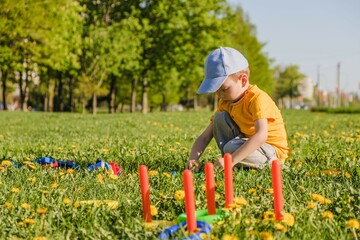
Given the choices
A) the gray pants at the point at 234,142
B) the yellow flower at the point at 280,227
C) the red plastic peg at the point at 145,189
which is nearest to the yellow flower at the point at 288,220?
the yellow flower at the point at 280,227

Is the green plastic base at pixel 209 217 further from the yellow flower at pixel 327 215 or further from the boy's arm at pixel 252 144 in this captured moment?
the boy's arm at pixel 252 144

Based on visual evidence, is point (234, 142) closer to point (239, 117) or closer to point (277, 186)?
point (239, 117)

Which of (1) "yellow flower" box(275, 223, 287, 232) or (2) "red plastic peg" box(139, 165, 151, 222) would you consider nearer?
(1) "yellow flower" box(275, 223, 287, 232)

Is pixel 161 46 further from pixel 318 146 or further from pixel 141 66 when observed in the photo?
pixel 318 146

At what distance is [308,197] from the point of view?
325 centimetres

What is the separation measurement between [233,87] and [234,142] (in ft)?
1.97

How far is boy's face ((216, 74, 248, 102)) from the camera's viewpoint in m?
4.03

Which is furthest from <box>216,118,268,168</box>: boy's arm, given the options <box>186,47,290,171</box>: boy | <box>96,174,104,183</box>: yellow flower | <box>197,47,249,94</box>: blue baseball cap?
<box>96,174,104,183</box>: yellow flower

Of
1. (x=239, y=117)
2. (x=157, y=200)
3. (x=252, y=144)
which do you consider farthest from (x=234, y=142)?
(x=157, y=200)

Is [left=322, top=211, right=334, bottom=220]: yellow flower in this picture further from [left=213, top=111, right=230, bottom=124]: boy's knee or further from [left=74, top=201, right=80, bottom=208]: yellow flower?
[left=213, top=111, right=230, bottom=124]: boy's knee

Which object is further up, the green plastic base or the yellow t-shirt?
the yellow t-shirt

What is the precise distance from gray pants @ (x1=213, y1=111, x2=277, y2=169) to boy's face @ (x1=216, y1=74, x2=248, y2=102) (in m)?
0.37

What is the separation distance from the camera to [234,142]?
177 inches

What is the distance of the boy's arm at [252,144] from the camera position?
156 inches
